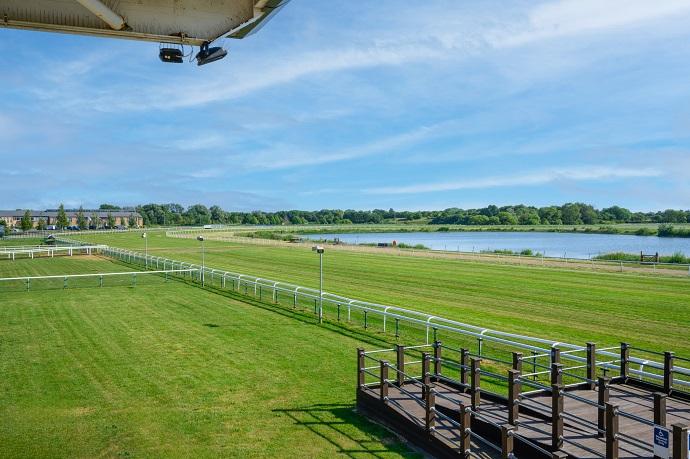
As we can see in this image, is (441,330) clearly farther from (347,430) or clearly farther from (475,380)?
(475,380)

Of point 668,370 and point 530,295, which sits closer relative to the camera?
point 668,370

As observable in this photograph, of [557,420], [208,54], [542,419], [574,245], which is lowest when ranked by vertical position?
[574,245]

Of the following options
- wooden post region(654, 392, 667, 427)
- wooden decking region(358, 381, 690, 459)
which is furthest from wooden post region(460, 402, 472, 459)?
wooden post region(654, 392, 667, 427)

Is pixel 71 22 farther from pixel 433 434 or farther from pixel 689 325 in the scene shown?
pixel 689 325

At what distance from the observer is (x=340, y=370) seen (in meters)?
12.6

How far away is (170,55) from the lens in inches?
300

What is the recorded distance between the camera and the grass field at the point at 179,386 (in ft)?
28.4

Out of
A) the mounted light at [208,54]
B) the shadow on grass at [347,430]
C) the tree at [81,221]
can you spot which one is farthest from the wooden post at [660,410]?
the tree at [81,221]

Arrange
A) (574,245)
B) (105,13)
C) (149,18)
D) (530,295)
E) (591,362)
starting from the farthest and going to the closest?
(574,245), (530,295), (591,362), (149,18), (105,13)

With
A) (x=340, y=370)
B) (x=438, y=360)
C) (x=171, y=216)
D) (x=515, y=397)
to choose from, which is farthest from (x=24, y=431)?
(x=171, y=216)

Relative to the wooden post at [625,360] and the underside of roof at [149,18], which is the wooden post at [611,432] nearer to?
the wooden post at [625,360]

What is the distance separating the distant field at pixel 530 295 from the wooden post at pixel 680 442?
10196 mm

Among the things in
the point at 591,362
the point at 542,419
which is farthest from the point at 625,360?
the point at 542,419

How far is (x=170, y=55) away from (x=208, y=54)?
536 millimetres
